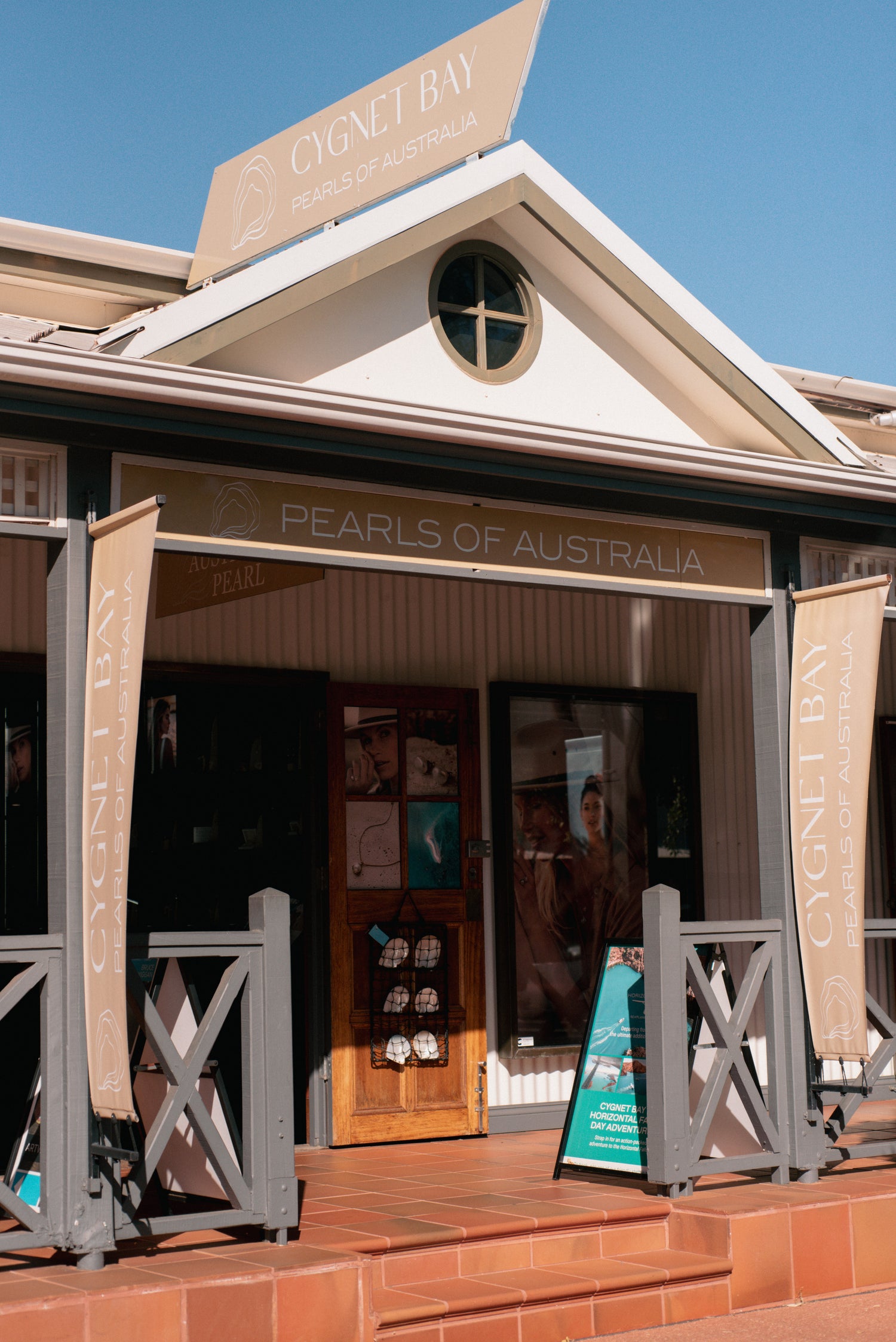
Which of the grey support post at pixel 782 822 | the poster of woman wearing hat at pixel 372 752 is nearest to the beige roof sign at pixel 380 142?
the grey support post at pixel 782 822

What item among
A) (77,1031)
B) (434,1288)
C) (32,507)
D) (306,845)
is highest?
(32,507)

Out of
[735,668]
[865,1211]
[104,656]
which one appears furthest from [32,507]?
[735,668]

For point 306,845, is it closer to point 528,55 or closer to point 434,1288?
point 434,1288

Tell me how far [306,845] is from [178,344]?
2.97 meters

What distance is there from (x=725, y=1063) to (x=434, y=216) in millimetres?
3535

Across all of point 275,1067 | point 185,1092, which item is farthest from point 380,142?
point 185,1092

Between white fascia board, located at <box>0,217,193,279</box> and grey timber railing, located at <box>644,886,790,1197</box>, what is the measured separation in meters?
3.50

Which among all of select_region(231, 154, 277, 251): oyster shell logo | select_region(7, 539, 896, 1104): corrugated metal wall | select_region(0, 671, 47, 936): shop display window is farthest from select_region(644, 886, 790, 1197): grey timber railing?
select_region(231, 154, 277, 251): oyster shell logo

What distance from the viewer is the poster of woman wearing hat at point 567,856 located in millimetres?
7941

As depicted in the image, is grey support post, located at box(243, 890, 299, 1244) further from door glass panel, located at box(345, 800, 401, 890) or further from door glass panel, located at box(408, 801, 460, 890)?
door glass panel, located at box(408, 801, 460, 890)

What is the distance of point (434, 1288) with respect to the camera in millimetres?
4984

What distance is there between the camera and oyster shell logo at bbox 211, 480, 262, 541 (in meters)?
5.24

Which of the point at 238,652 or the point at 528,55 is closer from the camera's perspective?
the point at 528,55

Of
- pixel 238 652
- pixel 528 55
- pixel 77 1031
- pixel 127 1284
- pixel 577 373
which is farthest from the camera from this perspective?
pixel 238 652
